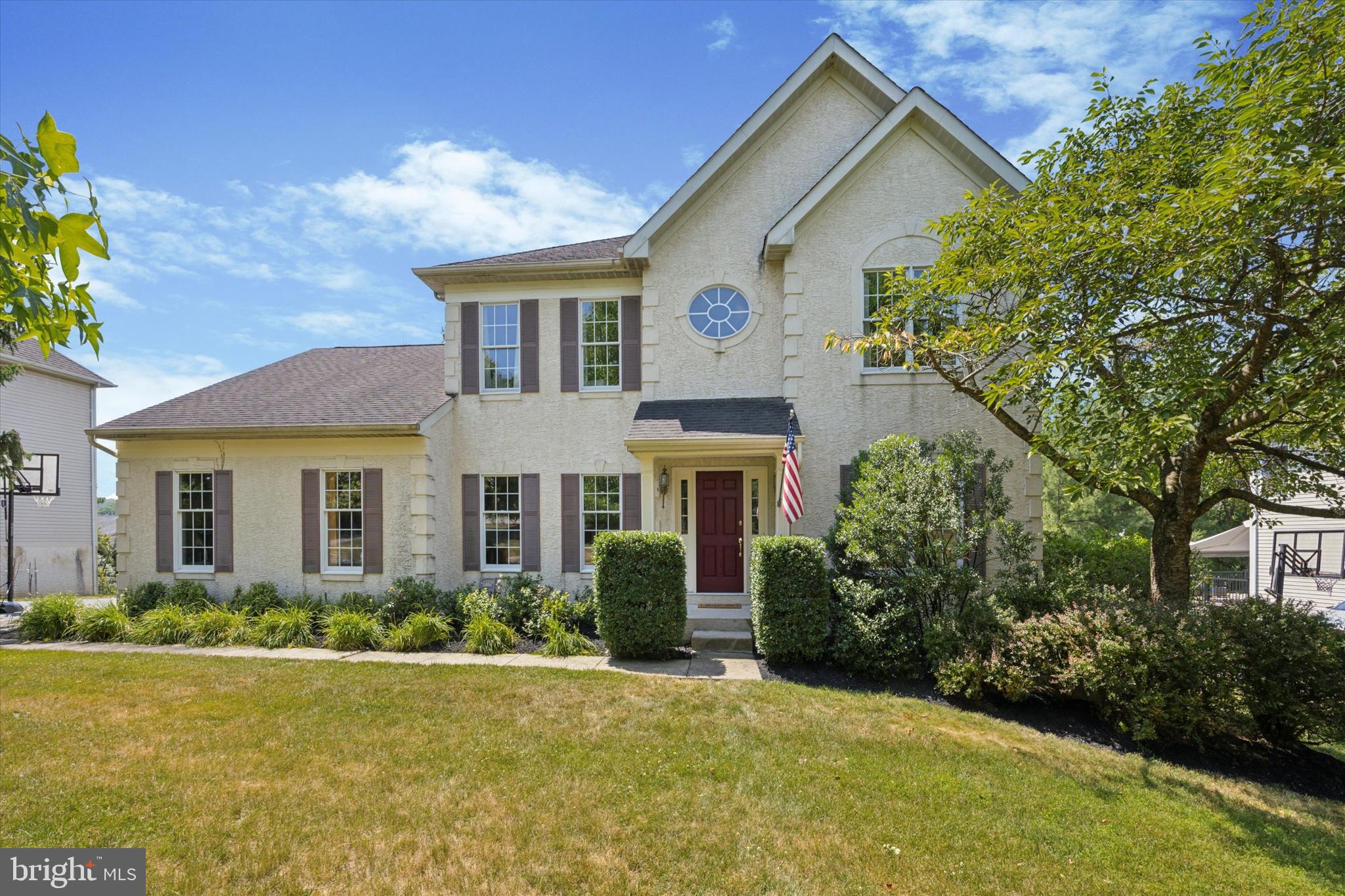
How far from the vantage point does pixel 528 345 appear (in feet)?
39.3

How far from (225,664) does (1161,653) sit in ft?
37.6

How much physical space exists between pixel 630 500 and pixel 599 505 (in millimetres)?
652

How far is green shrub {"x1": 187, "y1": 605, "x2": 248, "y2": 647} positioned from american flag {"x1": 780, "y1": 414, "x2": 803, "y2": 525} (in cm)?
882

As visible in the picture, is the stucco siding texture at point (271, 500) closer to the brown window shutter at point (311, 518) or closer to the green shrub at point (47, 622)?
the brown window shutter at point (311, 518)

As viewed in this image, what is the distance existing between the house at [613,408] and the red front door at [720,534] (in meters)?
0.04

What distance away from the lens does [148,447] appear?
11.9 metres

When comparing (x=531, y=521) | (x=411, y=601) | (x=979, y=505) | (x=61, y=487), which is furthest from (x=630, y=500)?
(x=61, y=487)

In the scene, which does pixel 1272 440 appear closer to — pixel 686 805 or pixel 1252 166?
pixel 1252 166

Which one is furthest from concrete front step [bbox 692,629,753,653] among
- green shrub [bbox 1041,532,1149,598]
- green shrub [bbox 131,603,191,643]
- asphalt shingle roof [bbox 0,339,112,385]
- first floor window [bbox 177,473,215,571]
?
asphalt shingle roof [bbox 0,339,112,385]

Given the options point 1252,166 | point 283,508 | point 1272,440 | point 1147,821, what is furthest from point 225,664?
point 1272,440

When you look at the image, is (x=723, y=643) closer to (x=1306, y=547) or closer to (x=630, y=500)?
(x=630, y=500)

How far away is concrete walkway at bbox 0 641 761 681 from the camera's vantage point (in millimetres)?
8195

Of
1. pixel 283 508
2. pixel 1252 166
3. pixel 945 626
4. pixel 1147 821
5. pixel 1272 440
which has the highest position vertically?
pixel 1252 166

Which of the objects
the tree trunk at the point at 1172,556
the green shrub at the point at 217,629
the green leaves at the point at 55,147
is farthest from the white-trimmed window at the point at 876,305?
the green shrub at the point at 217,629
